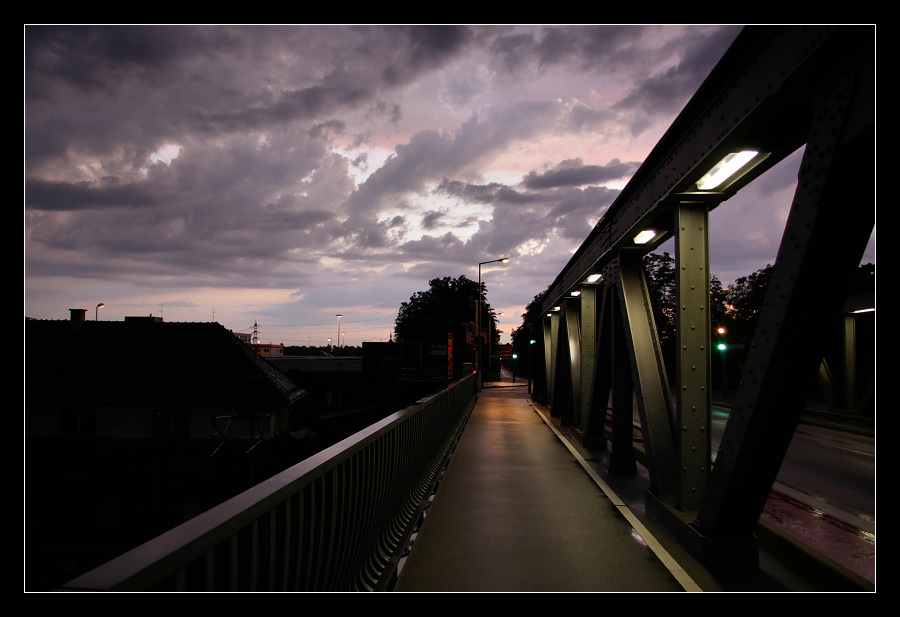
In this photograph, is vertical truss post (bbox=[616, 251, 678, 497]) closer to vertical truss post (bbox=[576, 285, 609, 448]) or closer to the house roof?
vertical truss post (bbox=[576, 285, 609, 448])

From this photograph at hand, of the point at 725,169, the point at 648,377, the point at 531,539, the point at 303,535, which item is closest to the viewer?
the point at 303,535

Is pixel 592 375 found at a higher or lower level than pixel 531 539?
higher

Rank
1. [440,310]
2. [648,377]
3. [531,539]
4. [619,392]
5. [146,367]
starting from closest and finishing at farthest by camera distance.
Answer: [531,539]
[648,377]
[619,392]
[146,367]
[440,310]

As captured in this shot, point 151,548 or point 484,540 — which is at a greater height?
point 151,548

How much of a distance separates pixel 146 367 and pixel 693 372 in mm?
35036

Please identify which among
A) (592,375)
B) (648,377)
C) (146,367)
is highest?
(648,377)

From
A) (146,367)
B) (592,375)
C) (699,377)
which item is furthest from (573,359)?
(146,367)

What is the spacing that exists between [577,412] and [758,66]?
34.2 ft

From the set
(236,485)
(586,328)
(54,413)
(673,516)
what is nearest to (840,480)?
(586,328)

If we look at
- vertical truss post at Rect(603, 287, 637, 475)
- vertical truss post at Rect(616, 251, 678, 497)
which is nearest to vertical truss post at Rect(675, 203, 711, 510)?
vertical truss post at Rect(616, 251, 678, 497)

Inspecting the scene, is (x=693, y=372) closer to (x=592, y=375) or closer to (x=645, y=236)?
(x=645, y=236)

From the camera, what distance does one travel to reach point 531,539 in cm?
475
